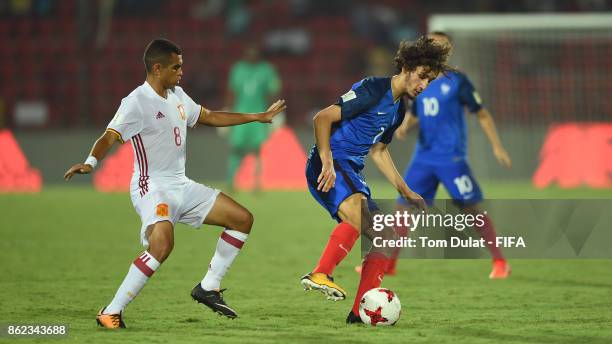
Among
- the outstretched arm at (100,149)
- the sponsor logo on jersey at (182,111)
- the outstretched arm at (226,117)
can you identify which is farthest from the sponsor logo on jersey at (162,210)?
the outstretched arm at (226,117)

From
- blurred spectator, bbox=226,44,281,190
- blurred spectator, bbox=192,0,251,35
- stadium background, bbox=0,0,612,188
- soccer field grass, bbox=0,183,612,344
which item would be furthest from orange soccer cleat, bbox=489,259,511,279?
blurred spectator, bbox=192,0,251,35

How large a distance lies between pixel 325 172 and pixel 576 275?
3676 millimetres

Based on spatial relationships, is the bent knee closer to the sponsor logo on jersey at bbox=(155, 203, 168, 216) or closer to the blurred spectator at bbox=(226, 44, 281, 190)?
the sponsor logo on jersey at bbox=(155, 203, 168, 216)

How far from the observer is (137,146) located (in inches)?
259

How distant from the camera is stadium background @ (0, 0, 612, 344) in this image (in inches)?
270

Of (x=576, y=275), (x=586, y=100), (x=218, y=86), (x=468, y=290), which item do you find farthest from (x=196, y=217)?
(x=218, y=86)

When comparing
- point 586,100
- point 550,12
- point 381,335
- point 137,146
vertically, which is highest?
point 550,12

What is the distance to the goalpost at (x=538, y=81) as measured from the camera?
1772 centimetres

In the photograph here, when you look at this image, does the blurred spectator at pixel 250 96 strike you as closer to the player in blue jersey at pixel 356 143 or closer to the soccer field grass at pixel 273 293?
the soccer field grass at pixel 273 293

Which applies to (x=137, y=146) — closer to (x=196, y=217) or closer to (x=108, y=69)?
(x=196, y=217)

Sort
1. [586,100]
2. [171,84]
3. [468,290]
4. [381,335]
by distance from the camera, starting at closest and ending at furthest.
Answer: [381,335] → [171,84] → [468,290] → [586,100]

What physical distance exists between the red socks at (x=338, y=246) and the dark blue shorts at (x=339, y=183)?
115 millimetres

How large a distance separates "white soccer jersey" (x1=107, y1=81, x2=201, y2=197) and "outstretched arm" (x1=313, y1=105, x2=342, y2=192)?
2.75ft

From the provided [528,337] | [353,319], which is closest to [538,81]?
[353,319]
